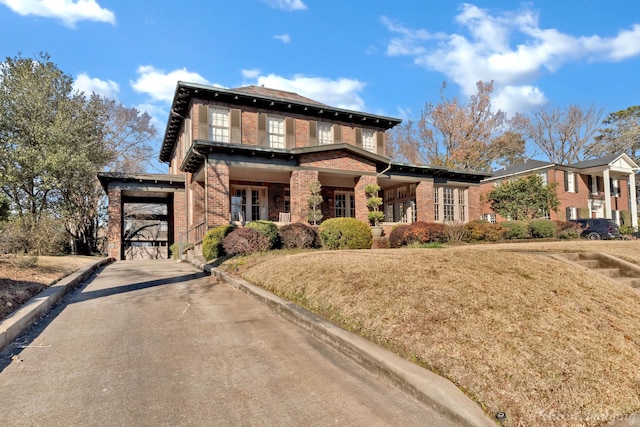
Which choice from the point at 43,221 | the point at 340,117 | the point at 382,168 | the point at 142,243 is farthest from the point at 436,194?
the point at 142,243

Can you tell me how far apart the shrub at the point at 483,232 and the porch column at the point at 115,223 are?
16.8 meters

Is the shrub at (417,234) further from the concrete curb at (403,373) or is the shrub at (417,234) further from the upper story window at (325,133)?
the concrete curb at (403,373)

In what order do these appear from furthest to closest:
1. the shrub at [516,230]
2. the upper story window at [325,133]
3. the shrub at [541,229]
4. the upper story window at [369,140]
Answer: the upper story window at [369,140] → the upper story window at [325,133] → the shrub at [541,229] → the shrub at [516,230]

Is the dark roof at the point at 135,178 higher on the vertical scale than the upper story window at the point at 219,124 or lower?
lower

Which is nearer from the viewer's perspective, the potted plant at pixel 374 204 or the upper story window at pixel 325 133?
the potted plant at pixel 374 204

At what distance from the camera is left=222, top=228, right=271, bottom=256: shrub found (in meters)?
11.5

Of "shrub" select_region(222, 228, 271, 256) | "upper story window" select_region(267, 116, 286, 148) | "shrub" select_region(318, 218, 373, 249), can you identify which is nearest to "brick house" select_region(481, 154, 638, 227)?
"upper story window" select_region(267, 116, 286, 148)

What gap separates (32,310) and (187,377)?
3247mm

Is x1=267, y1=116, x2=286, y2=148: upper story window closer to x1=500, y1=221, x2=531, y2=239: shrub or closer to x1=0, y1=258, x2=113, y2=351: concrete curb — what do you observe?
x1=500, y1=221, x2=531, y2=239: shrub

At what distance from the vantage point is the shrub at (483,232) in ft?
54.3

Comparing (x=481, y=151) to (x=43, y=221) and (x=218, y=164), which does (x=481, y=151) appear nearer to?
(x=218, y=164)

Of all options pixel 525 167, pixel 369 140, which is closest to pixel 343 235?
pixel 369 140

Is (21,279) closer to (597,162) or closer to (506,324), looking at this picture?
(506,324)

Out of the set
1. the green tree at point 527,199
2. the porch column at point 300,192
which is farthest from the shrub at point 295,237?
the green tree at point 527,199
